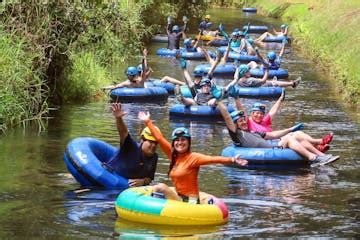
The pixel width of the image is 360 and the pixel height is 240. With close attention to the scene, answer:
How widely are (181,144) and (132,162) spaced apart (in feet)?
4.20

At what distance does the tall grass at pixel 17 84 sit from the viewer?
1259 cm

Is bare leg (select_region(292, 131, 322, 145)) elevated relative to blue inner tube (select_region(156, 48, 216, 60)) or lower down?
lower down

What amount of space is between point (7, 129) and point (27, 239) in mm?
5557

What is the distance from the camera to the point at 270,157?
37.7ft

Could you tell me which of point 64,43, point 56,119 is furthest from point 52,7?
point 56,119

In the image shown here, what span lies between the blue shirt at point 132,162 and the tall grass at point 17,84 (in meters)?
3.45

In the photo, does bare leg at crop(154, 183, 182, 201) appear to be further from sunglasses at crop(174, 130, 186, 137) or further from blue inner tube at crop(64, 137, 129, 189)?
blue inner tube at crop(64, 137, 129, 189)

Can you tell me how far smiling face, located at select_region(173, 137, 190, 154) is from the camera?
8.37 metres

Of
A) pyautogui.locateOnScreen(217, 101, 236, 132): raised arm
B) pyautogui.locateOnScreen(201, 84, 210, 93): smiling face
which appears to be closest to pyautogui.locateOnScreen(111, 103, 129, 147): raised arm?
pyautogui.locateOnScreen(217, 101, 236, 132): raised arm

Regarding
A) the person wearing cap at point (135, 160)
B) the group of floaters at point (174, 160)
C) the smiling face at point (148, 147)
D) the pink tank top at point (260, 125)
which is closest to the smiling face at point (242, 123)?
the group of floaters at point (174, 160)

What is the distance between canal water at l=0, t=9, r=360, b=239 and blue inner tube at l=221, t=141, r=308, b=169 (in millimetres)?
143

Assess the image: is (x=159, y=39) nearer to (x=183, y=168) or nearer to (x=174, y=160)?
(x=174, y=160)

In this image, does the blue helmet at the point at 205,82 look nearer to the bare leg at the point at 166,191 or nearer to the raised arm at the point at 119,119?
the raised arm at the point at 119,119

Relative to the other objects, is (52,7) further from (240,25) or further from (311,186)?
(240,25)
